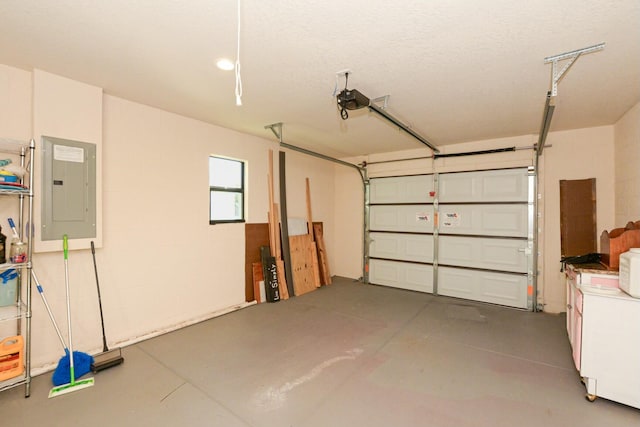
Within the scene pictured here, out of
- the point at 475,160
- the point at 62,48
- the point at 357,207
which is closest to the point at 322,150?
the point at 357,207

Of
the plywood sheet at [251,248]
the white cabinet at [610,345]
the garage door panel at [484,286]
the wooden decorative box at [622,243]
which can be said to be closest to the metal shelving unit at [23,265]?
the plywood sheet at [251,248]

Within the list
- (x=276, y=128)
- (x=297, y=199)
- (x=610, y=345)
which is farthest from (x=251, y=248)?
(x=610, y=345)

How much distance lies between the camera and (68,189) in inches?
105

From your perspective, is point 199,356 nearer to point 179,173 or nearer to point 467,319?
point 179,173

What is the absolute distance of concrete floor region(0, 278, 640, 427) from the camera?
6.54ft

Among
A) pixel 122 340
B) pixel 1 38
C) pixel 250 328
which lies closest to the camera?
pixel 1 38

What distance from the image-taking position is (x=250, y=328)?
11.6 ft

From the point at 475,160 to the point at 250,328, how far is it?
4448 mm

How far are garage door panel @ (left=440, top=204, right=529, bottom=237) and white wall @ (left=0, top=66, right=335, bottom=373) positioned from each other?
3651mm

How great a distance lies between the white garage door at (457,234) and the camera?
4461 mm

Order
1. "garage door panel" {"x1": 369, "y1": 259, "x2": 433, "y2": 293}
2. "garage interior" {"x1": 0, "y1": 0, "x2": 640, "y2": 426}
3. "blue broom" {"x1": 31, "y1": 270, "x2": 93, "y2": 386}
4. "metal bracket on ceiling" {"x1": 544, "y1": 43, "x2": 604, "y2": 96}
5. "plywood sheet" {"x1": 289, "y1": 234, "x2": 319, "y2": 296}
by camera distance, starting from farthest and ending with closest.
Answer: "garage door panel" {"x1": 369, "y1": 259, "x2": 433, "y2": 293} < "plywood sheet" {"x1": 289, "y1": 234, "x2": 319, "y2": 296} < "blue broom" {"x1": 31, "y1": 270, "x2": 93, "y2": 386} < "metal bracket on ceiling" {"x1": 544, "y1": 43, "x2": 604, "y2": 96} < "garage interior" {"x1": 0, "y1": 0, "x2": 640, "y2": 426}

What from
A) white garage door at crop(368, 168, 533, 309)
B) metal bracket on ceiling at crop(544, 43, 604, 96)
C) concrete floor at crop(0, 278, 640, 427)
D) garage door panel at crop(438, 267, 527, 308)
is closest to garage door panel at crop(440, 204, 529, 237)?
white garage door at crop(368, 168, 533, 309)

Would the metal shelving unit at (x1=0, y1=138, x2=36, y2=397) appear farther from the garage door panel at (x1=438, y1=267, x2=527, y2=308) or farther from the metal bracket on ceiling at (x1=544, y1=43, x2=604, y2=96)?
the garage door panel at (x1=438, y1=267, x2=527, y2=308)

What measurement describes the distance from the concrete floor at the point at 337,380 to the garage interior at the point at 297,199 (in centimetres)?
2
